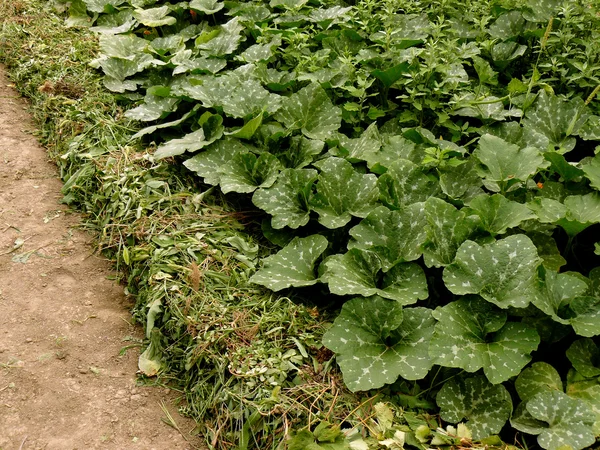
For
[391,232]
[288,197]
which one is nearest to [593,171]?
[391,232]

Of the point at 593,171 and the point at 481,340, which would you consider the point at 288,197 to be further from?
the point at 593,171

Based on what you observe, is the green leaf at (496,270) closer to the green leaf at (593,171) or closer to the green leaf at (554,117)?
the green leaf at (593,171)

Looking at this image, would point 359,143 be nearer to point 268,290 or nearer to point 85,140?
point 268,290

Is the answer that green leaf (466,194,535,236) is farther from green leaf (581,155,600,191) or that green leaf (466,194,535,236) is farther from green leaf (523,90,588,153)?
green leaf (523,90,588,153)

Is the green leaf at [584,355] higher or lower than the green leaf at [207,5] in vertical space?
lower

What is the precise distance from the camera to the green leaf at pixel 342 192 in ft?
10.1

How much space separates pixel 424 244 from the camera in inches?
108

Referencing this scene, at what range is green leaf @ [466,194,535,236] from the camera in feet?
9.18

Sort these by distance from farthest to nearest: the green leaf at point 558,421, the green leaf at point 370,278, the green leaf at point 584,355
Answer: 1. the green leaf at point 370,278
2. the green leaf at point 584,355
3. the green leaf at point 558,421

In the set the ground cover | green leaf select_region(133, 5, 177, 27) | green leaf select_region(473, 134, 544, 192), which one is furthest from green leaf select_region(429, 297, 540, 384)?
green leaf select_region(133, 5, 177, 27)

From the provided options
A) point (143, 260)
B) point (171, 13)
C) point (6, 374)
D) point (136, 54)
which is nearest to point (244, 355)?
point (143, 260)

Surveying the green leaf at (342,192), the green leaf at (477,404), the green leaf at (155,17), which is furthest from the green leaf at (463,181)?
the green leaf at (155,17)

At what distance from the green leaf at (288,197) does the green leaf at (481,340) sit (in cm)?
95

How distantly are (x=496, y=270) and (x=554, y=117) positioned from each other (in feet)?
4.44
